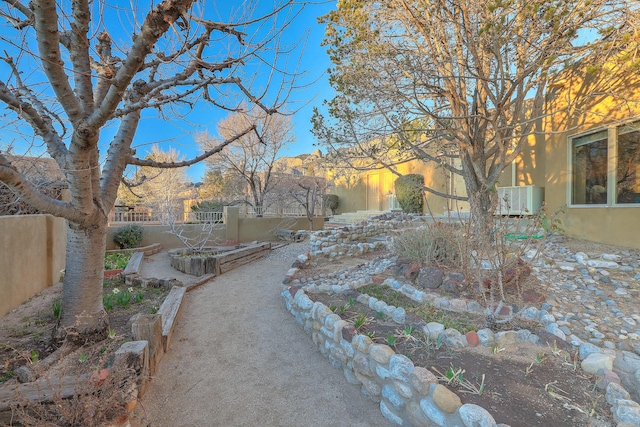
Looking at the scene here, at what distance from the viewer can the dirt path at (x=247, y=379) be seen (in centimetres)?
220

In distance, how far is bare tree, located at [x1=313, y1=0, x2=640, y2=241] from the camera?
411 centimetres

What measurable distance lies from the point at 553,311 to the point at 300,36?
152 inches

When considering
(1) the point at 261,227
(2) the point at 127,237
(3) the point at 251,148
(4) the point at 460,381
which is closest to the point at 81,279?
(4) the point at 460,381

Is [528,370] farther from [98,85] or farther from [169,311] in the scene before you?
Answer: [98,85]

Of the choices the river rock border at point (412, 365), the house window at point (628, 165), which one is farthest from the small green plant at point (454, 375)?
the house window at point (628, 165)

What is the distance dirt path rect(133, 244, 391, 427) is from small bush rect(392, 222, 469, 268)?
2.14m

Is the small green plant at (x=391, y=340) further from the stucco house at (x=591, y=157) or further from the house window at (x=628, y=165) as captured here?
the house window at (x=628, y=165)

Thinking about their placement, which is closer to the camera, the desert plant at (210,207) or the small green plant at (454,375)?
the small green plant at (454,375)

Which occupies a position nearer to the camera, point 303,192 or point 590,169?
point 590,169

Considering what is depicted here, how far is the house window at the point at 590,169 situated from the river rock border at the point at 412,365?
424 cm

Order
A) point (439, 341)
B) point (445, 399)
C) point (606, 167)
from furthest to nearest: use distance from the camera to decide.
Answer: point (606, 167), point (439, 341), point (445, 399)

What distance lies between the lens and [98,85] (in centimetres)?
301

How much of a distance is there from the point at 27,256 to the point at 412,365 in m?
5.34

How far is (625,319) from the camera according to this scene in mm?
3002
